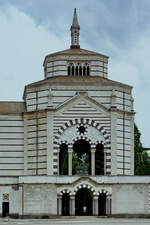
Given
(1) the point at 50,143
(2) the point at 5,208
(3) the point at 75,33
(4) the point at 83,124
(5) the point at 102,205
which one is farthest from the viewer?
(3) the point at 75,33

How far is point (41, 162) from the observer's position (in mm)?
59375

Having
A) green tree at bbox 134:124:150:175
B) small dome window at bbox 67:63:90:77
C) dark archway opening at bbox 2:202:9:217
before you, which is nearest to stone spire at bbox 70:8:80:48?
small dome window at bbox 67:63:90:77

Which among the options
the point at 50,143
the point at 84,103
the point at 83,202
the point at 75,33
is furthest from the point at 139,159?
the point at 50,143

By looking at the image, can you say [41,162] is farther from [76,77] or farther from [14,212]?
[76,77]

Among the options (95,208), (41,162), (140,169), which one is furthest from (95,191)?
(140,169)

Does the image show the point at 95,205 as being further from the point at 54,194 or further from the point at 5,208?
the point at 5,208

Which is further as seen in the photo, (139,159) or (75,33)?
(139,159)

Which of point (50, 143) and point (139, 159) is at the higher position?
point (50, 143)

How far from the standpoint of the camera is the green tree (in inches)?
3105

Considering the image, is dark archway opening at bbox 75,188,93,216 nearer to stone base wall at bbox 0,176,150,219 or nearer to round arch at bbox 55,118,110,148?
stone base wall at bbox 0,176,150,219

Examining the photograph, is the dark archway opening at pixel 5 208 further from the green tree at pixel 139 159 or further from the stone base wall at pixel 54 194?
the green tree at pixel 139 159

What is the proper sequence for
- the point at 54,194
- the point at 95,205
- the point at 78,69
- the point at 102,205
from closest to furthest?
the point at 54,194 → the point at 95,205 → the point at 102,205 → the point at 78,69

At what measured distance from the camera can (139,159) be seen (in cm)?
7925

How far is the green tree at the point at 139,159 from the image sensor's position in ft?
259
